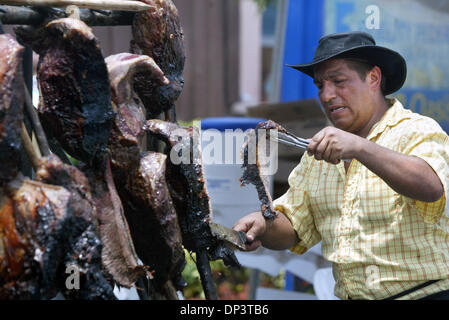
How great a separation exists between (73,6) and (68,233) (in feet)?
2.10

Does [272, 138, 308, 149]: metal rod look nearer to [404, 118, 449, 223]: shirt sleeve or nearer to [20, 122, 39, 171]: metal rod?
[404, 118, 449, 223]: shirt sleeve

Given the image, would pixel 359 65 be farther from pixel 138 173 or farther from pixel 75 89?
pixel 75 89

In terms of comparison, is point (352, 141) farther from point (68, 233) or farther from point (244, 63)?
point (244, 63)

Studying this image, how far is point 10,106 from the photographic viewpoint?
3.80ft

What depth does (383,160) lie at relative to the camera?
71.7 inches

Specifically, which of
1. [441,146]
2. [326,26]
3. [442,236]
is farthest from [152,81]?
[326,26]

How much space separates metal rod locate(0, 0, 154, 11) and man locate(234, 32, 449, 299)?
3.17 ft

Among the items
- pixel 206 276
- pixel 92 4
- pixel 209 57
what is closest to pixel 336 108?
pixel 206 276

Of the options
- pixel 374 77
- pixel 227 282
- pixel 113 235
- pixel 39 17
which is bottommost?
pixel 227 282

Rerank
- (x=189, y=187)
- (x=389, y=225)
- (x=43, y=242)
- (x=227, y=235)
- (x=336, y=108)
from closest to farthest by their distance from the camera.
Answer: (x=43, y=242) → (x=189, y=187) → (x=227, y=235) → (x=389, y=225) → (x=336, y=108)

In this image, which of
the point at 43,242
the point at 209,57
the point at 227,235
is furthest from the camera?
the point at 209,57

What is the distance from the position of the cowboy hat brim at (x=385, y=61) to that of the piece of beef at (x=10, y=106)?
137 centimetres

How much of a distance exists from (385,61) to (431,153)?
56 centimetres

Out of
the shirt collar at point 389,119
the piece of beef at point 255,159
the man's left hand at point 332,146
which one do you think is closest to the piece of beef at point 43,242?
the piece of beef at point 255,159
